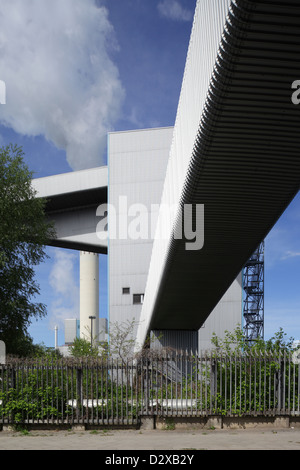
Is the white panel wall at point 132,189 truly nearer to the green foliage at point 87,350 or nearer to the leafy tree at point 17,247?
the green foliage at point 87,350

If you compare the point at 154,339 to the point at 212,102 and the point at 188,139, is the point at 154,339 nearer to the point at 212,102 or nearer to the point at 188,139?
the point at 188,139

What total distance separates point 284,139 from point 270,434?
729 cm

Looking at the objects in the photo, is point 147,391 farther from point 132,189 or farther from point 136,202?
point 132,189

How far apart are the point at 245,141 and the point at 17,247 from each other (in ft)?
61.5

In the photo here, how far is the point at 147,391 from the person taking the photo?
13344 millimetres

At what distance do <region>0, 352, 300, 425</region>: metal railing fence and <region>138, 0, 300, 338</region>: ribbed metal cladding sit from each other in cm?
352

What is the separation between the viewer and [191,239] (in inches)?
571

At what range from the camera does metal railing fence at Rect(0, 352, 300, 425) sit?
43.8 feet

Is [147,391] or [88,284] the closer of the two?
[147,391]

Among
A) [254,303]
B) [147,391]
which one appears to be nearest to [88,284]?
[254,303]

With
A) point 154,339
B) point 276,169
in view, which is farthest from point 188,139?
point 154,339

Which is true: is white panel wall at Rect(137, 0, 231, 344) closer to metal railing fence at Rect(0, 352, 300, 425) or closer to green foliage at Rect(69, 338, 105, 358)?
metal railing fence at Rect(0, 352, 300, 425)

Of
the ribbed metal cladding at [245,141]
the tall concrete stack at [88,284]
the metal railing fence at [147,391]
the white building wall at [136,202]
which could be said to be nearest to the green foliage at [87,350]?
the white building wall at [136,202]

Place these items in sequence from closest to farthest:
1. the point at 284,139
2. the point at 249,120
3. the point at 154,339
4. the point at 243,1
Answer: the point at 243,1 < the point at 249,120 < the point at 284,139 < the point at 154,339
